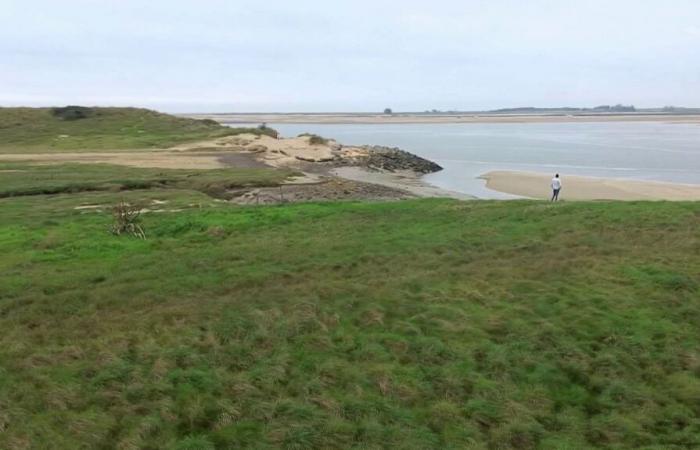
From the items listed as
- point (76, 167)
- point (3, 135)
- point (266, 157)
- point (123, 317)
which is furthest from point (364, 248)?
point (3, 135)

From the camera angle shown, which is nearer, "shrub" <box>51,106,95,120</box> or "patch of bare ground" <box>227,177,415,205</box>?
"patch of bare ground" <box>227,177,415,205</box>

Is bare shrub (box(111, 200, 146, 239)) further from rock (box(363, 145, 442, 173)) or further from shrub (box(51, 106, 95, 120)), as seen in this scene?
shrub (box(51, 106, 95, 120))

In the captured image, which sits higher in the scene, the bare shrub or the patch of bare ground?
the bare shrub

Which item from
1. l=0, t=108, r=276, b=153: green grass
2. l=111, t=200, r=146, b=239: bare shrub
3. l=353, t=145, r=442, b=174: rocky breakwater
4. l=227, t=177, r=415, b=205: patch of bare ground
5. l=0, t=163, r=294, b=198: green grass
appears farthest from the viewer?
l=0, t=108, r=276, b=153: green grass

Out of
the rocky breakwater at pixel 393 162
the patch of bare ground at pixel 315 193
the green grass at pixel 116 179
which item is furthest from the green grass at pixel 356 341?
the rocky breakwater at pixel 393 162

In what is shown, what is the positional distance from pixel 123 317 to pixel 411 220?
10.5 meters

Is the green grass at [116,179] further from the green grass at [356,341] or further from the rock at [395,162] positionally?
the green grass at [356,341]

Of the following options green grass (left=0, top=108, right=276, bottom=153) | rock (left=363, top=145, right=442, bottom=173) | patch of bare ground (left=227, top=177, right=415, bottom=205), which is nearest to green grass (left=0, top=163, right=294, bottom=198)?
patch of bare ground (left=227, top=177, right=415, bottom=205)

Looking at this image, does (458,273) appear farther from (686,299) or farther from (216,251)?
(216,251)

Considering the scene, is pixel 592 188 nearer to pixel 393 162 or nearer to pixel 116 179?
pixel 393 162

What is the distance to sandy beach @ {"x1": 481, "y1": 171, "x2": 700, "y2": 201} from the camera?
33.4m

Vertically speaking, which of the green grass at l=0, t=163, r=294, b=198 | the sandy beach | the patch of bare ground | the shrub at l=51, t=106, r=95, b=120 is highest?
the shrub at l=51, t=106, r=95, b=120

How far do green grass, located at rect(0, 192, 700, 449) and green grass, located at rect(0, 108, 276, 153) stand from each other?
4700 cm

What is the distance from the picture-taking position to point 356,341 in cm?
957
